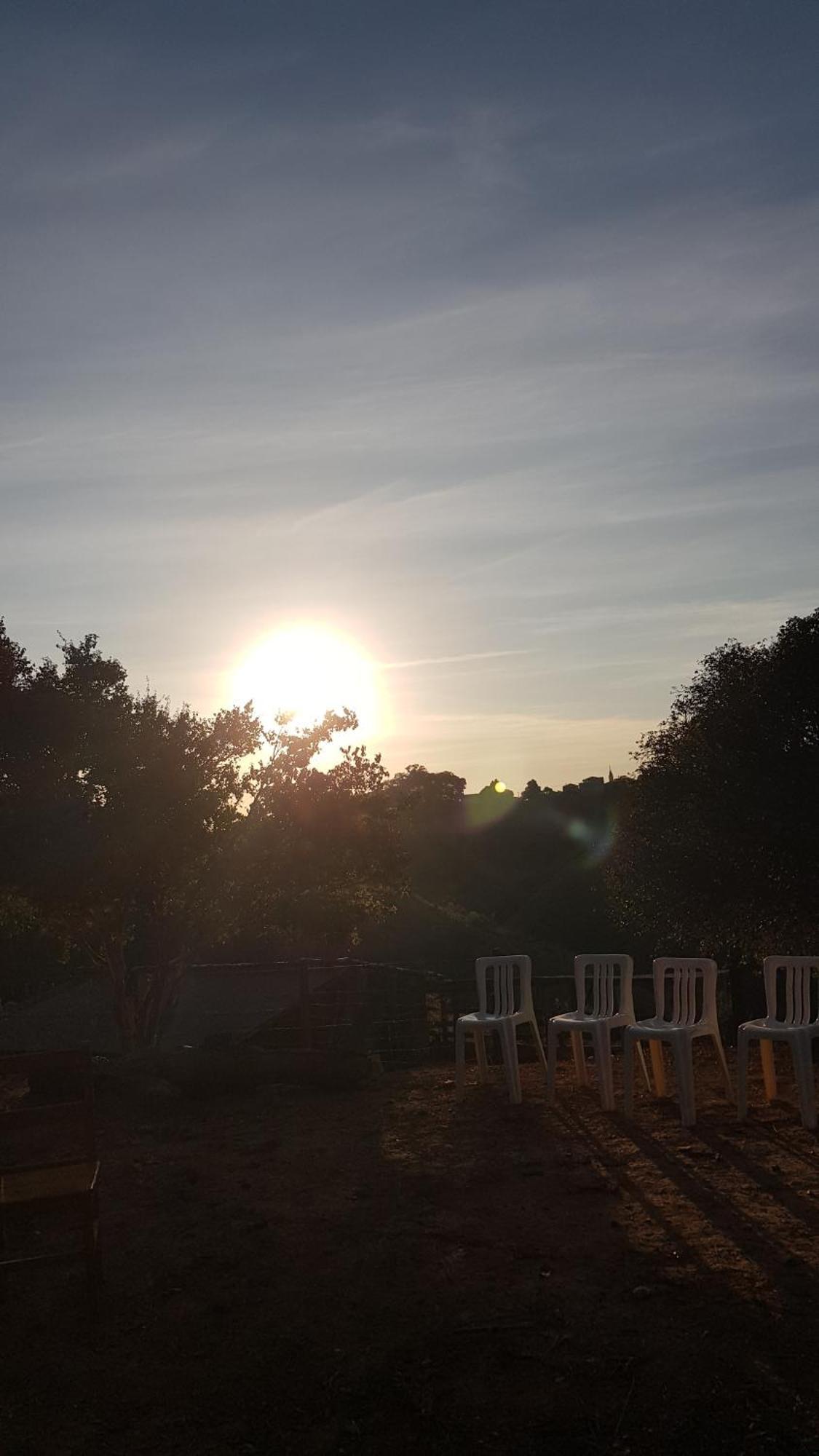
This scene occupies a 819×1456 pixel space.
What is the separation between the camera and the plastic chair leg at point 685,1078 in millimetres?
7953

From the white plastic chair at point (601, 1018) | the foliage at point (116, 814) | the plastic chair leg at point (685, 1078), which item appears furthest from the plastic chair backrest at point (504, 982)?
the foliage at point (116, 814)

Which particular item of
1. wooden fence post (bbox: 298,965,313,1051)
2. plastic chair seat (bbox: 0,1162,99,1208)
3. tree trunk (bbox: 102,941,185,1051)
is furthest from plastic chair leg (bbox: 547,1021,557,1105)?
tree trunk (bbox: 102,941,185,1051)

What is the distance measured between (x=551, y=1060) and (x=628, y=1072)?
719 millimetres

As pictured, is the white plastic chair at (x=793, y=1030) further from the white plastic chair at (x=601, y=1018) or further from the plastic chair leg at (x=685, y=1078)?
the white plastic chair at (x=601, y=1018)

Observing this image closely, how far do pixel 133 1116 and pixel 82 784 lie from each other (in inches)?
155

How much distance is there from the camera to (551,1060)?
8859mm

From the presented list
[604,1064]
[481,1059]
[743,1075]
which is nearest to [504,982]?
[481,1059]

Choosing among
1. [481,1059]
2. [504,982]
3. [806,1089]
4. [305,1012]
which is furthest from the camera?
[305,1012]

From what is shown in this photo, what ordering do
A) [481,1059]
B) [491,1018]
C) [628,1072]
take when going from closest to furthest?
1. [628,1072]
2. [491,1018]
3. [481,1059]

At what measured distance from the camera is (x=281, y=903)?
1370cm

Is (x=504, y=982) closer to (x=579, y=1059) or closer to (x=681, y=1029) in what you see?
(x=579, y=1059)

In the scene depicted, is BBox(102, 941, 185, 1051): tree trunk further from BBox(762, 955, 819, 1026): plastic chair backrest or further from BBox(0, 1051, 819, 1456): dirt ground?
BBox(762, 955, 819, 1026): plastic chair backrest

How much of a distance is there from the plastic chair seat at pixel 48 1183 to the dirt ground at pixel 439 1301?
1.62 ft

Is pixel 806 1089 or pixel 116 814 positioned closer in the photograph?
pixel 806 1089
